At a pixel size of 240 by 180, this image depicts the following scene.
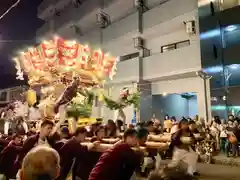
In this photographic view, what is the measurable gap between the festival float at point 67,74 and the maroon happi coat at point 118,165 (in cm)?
659

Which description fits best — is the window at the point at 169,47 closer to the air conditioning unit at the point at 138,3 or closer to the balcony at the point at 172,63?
the balcony at the point at 172,63

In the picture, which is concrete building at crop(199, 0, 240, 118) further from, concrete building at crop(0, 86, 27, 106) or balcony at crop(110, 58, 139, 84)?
Answer: concrete building at crop(0, 86, 27, 106)

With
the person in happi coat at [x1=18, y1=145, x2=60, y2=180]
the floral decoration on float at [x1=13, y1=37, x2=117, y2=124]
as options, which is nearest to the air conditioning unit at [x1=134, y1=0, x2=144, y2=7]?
the floral decoration on float at [x1=13, y1=37, x2=117, y2=124]

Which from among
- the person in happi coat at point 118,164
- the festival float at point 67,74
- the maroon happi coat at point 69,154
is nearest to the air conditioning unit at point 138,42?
the festival float at point 67,74

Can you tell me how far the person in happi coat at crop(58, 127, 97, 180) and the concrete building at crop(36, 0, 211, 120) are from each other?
11455 mm

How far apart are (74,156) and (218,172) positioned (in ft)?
19.5

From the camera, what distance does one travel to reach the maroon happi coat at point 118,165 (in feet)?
10.0

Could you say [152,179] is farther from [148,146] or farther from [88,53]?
[88,53]

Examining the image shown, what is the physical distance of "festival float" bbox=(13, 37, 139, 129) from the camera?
10.3 meters

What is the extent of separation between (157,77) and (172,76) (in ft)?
3.46

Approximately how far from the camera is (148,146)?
16.8ft

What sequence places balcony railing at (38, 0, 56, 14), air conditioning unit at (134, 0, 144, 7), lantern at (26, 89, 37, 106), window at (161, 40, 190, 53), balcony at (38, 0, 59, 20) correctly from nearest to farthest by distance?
lantern at (26, 89, 37, 106), window at (161, 40, 190, 53), air conditioning unit at (134, 0, 144, 7), balcony railing at (38, 0, 56, 14), balcony at (38, 0, 59, 20)

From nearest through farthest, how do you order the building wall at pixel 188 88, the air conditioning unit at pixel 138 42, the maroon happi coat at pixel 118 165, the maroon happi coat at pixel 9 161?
1. the maroon happi coat at pixel 118 165
2. the maroon happi coat at pixel 9 161
3. the building wall at pixel 188 88
4. the air conditioning unit at pixel 138 42

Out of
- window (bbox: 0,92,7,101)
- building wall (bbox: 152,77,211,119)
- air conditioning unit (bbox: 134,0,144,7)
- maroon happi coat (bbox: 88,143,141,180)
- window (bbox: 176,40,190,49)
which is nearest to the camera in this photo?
maroon happi coat (bbox: 88,143,141,180)
